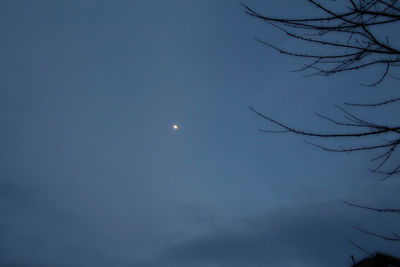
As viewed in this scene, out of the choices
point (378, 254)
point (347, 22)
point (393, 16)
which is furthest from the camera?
point (378, 254)

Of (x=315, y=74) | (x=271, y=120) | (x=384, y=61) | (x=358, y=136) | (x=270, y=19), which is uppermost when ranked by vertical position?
(x=270, y=19)

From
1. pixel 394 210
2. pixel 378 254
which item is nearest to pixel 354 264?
pixel 378 254

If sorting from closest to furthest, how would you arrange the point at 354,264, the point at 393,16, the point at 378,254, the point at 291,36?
the point at 393,16, the point at 291,36, the point at 378,254, the point at 354,264

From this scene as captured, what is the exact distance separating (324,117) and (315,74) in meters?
0.47

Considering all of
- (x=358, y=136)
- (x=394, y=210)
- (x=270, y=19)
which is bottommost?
(x=394, y=210)

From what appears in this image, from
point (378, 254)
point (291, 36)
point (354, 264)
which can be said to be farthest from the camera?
point (354, 264)

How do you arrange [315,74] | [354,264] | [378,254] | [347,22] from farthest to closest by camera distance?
[354,264] < [378,254] < [315,74] < [347,22]

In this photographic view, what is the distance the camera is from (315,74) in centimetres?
241

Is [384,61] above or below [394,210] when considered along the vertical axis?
above

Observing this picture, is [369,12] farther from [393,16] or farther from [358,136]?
[358,136]

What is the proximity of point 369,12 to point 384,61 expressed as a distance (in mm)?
403

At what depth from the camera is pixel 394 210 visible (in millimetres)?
1988

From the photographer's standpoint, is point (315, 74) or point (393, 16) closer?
point (393, 16)

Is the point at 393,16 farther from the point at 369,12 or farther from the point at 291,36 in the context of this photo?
the point at 291,36
